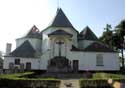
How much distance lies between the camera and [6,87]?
1808 centimetres

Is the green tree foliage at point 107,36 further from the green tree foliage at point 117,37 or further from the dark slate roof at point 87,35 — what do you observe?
the dark slate roof at point 87,35

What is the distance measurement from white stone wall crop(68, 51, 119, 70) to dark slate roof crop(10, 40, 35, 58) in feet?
21.9

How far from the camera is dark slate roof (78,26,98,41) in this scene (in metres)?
47.3

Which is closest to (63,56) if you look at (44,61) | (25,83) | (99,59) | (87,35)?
(44,61)

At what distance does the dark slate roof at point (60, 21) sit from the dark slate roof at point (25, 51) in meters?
5.60

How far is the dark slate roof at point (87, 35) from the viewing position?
4728 centimetres

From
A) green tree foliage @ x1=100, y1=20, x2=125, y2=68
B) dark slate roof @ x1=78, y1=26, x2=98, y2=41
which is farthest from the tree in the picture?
dark slate roof @ x1=78, y1=26, x2=98, y2=41

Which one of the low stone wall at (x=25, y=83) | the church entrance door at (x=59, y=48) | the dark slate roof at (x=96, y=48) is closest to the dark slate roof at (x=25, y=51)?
the church entrance door at (x=59, y=48)

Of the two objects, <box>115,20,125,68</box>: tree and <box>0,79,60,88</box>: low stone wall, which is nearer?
<box>0,79,60,88</box>: low stone wall

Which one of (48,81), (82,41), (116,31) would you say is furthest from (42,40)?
(48,81)

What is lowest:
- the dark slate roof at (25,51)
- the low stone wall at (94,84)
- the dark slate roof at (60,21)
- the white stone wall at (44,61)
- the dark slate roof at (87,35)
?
the low stone wall at (94,84)

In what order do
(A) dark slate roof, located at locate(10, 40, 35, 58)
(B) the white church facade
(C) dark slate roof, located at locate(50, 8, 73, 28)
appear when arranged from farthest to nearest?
(C) dark slate roof, located at locate(50, 8, 73, 28) → (A) dark slate roof, located at locate(10, 40, 35, 58) → (B) the white church facade

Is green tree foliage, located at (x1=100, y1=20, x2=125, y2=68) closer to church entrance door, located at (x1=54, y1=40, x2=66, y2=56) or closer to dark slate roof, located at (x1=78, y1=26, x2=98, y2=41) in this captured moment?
dark slate roof, located at (x1=78, y1=26, x2=98, y2=41)

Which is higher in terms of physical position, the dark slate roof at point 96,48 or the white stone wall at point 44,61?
the dark slate roof at point 96,48
